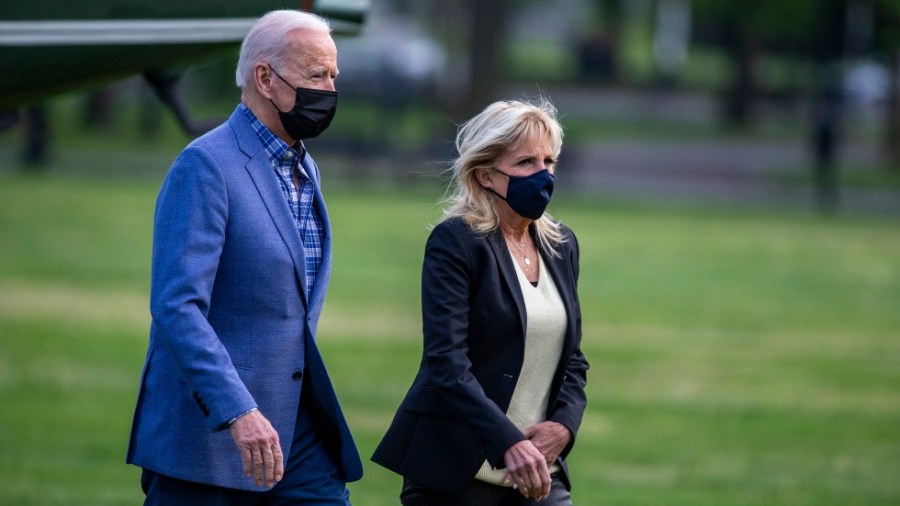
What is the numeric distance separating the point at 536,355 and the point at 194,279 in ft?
3.58

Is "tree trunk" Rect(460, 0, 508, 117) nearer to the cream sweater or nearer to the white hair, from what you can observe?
the cream sweater

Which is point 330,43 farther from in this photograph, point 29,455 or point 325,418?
point 29,455

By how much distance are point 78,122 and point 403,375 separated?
3482 cm

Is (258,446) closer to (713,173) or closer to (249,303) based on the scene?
(249,303)

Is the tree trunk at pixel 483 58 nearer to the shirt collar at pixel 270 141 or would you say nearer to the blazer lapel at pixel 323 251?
the blazer lapel at pixel 323 251

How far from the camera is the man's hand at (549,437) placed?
4.61 meters

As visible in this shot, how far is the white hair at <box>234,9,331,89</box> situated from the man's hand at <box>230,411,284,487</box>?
105 centimetres

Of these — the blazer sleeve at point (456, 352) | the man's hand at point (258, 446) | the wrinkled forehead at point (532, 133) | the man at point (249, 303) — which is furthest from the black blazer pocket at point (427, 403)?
the wrinkled forehead at point (532, 133)

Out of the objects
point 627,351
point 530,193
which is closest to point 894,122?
point 627,351

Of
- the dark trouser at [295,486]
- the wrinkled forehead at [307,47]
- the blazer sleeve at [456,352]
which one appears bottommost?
the dark trouser at [295,486]

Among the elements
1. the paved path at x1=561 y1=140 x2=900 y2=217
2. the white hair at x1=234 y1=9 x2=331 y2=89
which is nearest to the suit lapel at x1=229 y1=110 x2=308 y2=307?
the white hair at x1=234 y1=9 x2=331 y2=89

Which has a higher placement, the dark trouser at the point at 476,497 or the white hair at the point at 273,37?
the white hair at the point at 273,37

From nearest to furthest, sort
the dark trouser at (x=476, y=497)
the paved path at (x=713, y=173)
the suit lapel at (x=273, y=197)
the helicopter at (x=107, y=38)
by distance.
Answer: the suit lapel at (x=273, y=197) < the dark trouser at (x=476, y=497) < the helicopter at (x=107, y=38) < the paved path at (x=713, y=173)

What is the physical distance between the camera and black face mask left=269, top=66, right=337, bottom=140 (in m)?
4.49
